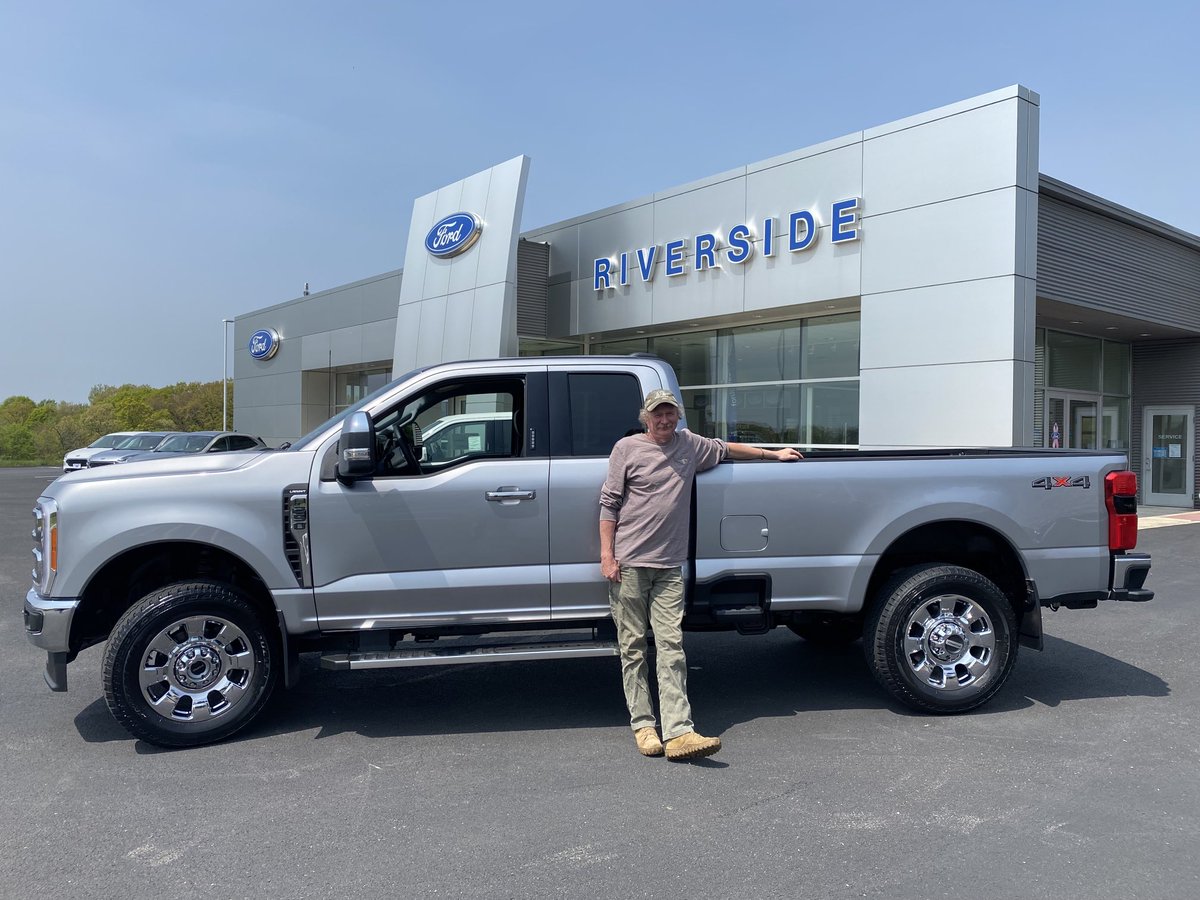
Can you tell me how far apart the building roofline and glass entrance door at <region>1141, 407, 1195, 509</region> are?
12.7 ft

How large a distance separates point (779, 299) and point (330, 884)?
13772 millimetres

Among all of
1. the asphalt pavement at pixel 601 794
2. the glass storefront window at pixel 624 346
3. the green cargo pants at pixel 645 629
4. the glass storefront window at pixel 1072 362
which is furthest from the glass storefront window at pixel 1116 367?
the green cargo pants at pixel 645 629

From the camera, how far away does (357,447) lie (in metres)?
4.61

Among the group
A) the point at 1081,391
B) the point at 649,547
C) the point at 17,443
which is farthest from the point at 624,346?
the point at 17,443

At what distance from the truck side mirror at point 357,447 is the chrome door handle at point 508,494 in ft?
2.14

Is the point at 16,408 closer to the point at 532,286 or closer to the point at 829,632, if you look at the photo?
the point at 532,286

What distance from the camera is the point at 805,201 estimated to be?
1527 centimetres

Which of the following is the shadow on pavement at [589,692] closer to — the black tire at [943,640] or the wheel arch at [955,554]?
the black tire at [943,640]

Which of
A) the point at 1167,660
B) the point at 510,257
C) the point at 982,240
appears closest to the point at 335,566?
the point at 1167,660

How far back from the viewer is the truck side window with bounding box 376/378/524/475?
5109 mm

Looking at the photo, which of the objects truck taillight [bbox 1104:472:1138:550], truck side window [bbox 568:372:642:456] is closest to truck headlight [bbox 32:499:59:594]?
truck side window [bbox 568:372:642:456]

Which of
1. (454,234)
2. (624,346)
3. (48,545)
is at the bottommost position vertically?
(48,545)

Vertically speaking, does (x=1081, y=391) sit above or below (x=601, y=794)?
above

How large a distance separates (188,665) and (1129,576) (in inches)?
214
